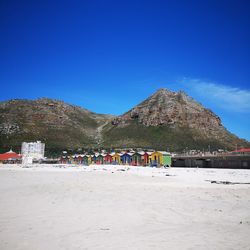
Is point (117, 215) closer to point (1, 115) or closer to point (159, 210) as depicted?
point (159, 210)

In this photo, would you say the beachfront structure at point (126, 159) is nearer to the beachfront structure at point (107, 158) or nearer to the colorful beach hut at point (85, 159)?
the beachfront structure at point (107, 158)

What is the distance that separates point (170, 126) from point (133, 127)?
21.8 metres

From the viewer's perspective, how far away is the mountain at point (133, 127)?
144 m

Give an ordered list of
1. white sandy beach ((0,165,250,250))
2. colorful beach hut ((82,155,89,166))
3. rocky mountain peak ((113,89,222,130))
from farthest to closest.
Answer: rocky mountain peak ((113,89,222,130))
colorful beach hut ((82,155,89,166))
white sandy beach ((0,165,250,250))

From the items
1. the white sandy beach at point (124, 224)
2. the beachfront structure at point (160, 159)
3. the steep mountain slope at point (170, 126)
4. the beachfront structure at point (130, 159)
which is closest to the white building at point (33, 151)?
the beachfront structure at point (130, 159)

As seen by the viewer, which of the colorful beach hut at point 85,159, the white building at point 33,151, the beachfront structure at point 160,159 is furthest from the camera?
the white building at point 33,151

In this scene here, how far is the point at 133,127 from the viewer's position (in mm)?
169375

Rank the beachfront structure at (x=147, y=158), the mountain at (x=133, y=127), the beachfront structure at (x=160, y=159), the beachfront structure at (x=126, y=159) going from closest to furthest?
the beachfront structure at (x=160, y=159) → the beachfront structure at (x=147, y=158) → the beachfront structure at (x=126, y=159) → the mountain at (x=133, y=127)

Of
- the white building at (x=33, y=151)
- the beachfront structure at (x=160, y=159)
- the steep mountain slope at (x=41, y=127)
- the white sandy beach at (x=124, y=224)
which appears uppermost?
the steep mountain slope at (x=41, y=127)

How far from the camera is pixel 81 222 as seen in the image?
889 centimetres

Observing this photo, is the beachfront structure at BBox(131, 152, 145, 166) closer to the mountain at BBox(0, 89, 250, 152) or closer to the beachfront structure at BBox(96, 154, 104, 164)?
the beachfront structure at BBox(96, 154, 104, 164)

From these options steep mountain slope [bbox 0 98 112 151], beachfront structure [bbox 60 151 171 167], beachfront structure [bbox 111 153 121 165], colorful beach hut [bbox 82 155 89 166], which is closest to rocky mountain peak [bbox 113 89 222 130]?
steep mountain slope [bbox 0 98 112 151]

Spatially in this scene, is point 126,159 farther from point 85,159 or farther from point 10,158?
point 10,158

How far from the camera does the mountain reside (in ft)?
472
